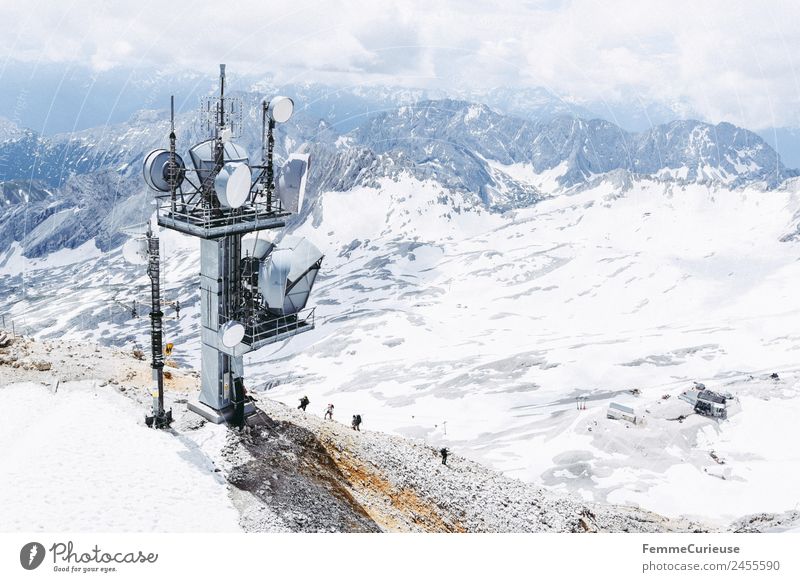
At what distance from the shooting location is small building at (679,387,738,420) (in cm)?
5578

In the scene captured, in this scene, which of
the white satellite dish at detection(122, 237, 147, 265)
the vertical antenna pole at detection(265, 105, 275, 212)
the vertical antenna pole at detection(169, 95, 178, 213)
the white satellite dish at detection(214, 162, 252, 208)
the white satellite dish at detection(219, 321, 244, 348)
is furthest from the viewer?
the vertical antenna pole at detection(265, 105, 275, 212)

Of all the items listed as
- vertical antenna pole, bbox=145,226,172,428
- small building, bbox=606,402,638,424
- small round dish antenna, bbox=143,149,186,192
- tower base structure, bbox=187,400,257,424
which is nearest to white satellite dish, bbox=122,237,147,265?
vertical antenna pole, bbox=145,226,172,428

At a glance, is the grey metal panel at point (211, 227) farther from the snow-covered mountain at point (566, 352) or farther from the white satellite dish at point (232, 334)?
the white satellite dish at point (232, 334)

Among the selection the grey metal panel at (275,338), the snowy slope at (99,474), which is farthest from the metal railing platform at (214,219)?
the snowy slope at (99,474)

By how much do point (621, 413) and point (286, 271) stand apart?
4090 centimetres

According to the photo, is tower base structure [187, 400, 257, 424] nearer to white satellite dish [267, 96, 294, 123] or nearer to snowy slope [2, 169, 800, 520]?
snowy slope [2, 169, 800, 520]

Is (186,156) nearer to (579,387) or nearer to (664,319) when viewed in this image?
(579,387)

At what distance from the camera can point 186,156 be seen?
1009 inches

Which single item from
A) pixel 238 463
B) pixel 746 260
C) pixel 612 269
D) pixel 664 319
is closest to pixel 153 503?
pixel 238 463

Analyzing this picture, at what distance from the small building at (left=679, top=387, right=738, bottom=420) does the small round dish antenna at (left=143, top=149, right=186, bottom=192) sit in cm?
4965

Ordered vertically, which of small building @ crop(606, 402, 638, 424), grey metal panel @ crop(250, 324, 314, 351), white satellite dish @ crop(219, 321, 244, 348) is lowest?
small building @ crop(606, 402, 638, 424)

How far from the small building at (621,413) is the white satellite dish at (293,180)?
4099 centimetres

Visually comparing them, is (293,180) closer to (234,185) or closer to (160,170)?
(234,185)

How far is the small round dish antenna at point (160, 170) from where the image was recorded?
81.4 feet
